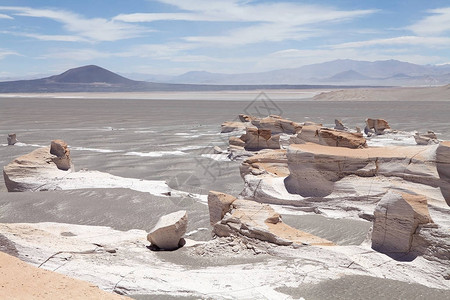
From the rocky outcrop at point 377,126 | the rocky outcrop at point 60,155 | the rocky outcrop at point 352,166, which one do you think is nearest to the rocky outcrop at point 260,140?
the rocky outcrop at point 60,155

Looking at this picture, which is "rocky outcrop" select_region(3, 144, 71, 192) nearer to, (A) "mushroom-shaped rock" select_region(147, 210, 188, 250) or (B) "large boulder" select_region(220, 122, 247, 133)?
(A) "mushroom-shaped rock" select_region(147, 210, 188, 250)

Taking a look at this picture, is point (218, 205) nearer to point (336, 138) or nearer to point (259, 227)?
point (259, 227)

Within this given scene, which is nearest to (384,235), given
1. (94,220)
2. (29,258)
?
(29,258)

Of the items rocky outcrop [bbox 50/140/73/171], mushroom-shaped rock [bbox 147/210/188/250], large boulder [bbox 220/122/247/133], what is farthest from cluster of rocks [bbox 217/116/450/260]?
large boulder [bbox 220/122/247/133]

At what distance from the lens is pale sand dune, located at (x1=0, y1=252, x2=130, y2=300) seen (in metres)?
3.15

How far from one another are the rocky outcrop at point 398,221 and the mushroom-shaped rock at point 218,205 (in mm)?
1828

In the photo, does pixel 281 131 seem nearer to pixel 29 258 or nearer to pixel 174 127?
pixel 174 127

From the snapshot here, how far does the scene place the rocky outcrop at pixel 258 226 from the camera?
554 cm

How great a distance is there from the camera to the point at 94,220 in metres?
8.03

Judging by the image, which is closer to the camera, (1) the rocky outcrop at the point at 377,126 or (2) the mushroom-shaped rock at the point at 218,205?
(2) the mushroom-shaped rock at the point at 218,205

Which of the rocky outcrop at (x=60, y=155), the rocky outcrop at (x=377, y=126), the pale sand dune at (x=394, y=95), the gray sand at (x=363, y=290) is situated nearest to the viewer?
the gray sand at (x=363, y=290)

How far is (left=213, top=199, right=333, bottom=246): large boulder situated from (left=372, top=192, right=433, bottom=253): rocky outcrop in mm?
561

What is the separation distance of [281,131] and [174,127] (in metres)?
9.71

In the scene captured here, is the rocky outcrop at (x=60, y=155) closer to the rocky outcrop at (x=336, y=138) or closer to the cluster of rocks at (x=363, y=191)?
the cluster of rocks at (x=363, y=191)
